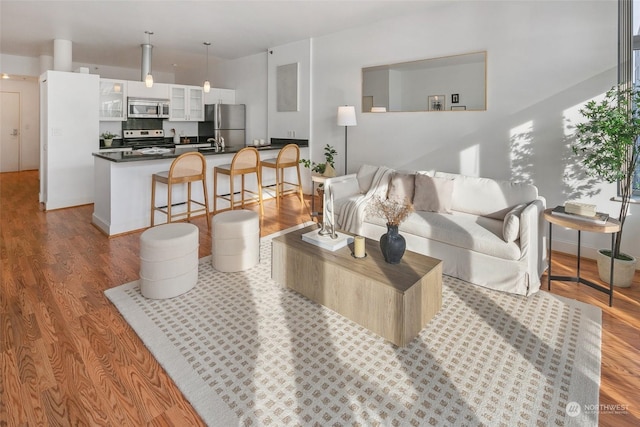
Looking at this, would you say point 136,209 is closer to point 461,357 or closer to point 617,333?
point 461,357

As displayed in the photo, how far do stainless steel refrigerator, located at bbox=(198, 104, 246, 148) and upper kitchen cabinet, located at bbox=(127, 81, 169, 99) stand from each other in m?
0.86

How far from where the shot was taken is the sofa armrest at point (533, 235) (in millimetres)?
2676

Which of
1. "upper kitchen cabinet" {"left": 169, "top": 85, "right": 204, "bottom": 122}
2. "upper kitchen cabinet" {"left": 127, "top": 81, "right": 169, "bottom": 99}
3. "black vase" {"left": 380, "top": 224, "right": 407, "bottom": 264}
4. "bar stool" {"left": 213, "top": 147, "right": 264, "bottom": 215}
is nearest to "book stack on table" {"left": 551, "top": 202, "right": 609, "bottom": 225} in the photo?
"black vase" {"left": 380, "top": 224, "right": 407, "bottom": 264}

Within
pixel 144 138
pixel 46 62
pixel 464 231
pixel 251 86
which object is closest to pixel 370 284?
pixel 464 231

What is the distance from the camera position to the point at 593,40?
3229 mm

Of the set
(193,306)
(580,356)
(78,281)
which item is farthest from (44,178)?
(580,356)

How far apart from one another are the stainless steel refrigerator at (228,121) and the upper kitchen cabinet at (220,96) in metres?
0.12

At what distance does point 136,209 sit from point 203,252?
1297 millimetres

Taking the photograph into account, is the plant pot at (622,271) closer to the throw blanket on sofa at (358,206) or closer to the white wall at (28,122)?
the throw blanket on sofa at (358,206)

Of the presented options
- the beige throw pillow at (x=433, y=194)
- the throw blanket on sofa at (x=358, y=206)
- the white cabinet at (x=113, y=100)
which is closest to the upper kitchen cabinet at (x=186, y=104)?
the white cabinet at (x=113, y=100)

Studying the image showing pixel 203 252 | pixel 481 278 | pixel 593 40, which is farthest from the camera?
pixel 203 252

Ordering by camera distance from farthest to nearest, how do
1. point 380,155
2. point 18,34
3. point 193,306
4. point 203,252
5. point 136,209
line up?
point 18,34
point 380,155
point 136,209
point 203,252
point 193,306

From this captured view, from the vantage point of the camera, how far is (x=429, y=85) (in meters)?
4.36

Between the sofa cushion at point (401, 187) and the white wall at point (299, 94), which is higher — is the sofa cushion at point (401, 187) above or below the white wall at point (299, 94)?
below
